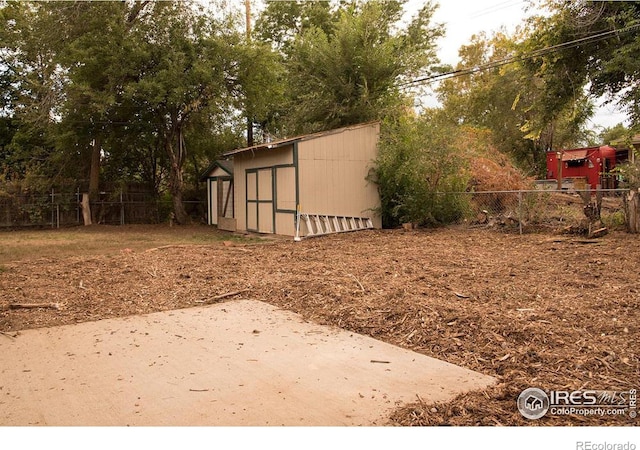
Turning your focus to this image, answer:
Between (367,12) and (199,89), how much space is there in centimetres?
695

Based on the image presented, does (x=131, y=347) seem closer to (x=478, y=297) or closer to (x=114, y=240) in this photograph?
(x=478, y=297)

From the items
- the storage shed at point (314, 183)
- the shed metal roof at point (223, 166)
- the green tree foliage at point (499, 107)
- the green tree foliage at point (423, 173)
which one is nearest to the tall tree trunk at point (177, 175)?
the shed metal roof at point (223, 166)

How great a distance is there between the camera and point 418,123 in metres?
16.5

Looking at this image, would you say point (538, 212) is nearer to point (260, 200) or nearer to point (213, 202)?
point (260, 200)

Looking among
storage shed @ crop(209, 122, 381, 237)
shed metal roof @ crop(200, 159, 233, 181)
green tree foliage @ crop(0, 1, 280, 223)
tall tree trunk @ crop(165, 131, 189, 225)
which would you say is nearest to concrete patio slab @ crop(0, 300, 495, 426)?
storage shed @ crop(209, 122, 381, 237)

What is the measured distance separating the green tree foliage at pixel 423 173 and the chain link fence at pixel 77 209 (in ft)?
37.3

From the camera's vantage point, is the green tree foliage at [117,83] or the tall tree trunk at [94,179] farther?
the tall tree trunk at [94,179]

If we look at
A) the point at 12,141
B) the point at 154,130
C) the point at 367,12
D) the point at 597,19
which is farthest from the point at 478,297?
the point at 12,141

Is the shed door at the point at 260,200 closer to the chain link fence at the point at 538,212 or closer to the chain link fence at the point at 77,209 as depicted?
the chain link fence at the point at 538,212

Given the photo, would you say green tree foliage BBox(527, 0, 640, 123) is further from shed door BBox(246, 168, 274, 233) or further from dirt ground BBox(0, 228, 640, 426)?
shed door BBox(246, 168, 274, 233)

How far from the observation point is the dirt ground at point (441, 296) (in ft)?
12.5

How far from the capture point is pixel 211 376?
4.00 m

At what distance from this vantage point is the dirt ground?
3.81 meters

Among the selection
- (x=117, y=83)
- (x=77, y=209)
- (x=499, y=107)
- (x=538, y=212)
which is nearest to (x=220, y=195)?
(x=117, y=83)
